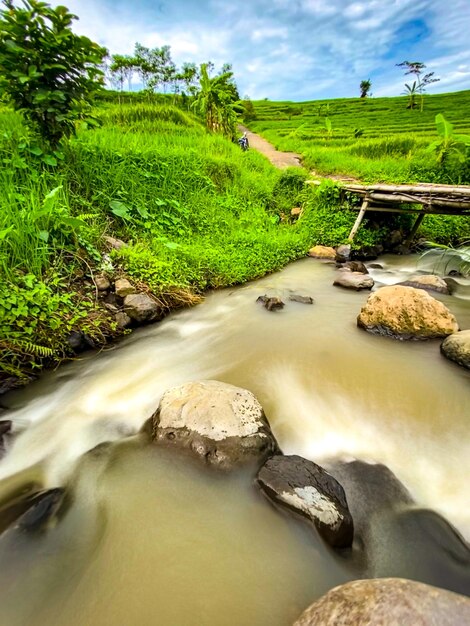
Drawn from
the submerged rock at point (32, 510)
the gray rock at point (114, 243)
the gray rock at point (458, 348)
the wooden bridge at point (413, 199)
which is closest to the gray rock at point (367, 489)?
the gray rock at point (458, 348)

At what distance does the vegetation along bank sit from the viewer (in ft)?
11.8

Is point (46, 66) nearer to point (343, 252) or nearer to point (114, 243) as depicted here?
point (114, 243)

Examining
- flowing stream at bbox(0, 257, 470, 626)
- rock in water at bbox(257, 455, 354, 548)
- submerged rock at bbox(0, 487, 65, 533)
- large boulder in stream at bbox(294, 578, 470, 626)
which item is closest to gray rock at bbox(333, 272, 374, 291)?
flowing stream at bbox(0, 257, 470, 626)

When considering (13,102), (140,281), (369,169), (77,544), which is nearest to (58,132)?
(13,102)

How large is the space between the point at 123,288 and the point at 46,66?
109 inches

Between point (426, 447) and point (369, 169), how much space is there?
1134 centimetres

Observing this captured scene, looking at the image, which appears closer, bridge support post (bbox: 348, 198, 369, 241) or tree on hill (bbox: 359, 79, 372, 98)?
bridge support post (bbox: 348, 198, 369, 241)

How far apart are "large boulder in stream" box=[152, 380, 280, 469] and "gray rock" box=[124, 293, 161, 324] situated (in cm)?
187

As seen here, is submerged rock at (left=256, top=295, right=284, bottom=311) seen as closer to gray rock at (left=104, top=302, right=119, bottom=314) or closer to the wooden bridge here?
gray rock at (left=104, top=302, right=119, bottom=314)

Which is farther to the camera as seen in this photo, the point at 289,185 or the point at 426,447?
the point at 289,185

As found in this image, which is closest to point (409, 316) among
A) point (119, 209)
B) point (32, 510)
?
point (32, 510)

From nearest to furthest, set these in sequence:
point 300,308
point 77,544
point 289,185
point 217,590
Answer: point 217,590 < point 77,544 < point 300,308 < point 289,185

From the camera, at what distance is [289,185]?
1009cm

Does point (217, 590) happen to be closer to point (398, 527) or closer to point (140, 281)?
point (398, 527)
